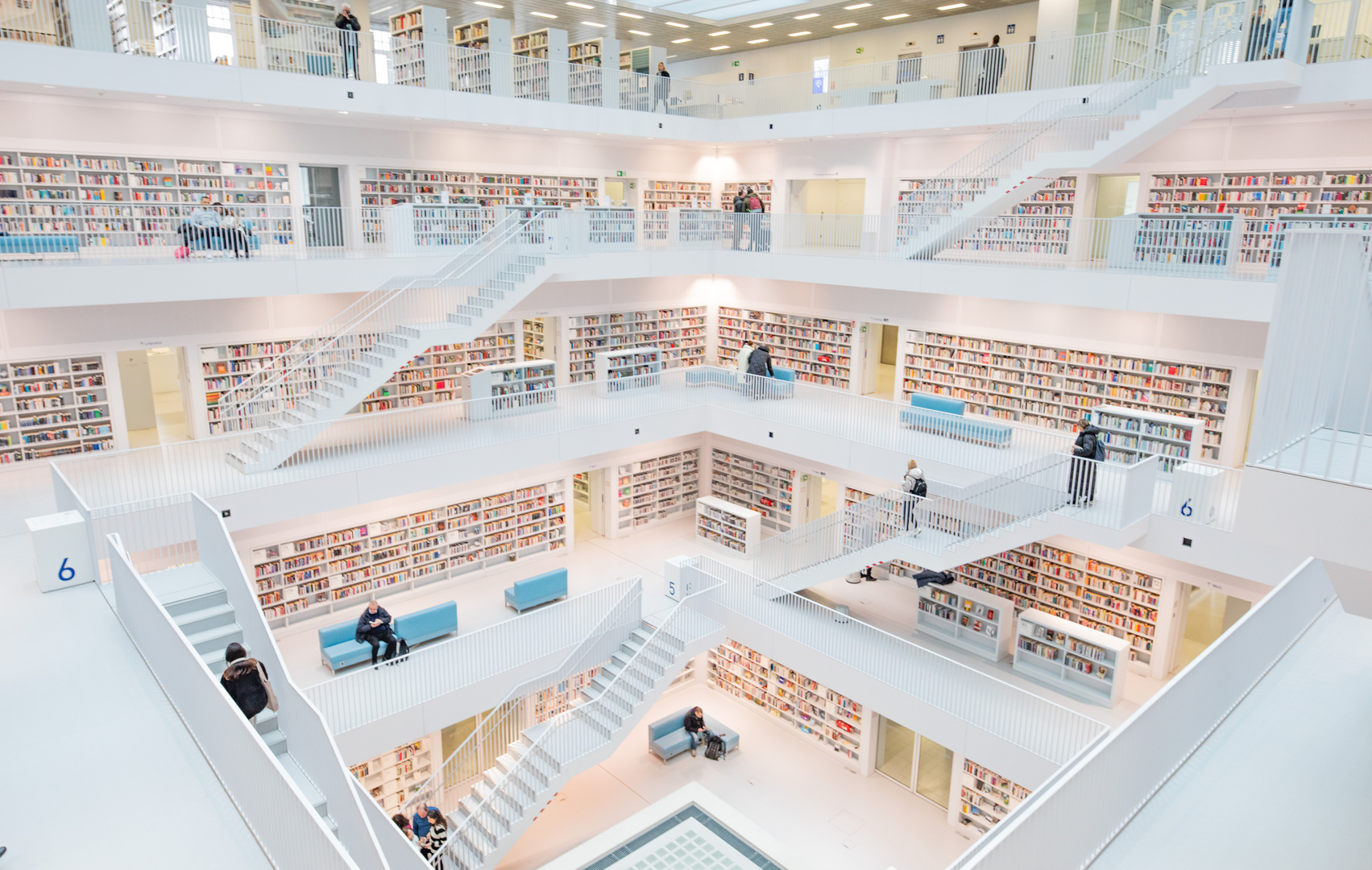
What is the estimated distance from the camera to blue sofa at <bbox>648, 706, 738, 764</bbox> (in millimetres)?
14422

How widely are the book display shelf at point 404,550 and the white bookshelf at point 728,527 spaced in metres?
2.86

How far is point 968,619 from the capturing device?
46.9 feet

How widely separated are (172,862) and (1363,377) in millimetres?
7842

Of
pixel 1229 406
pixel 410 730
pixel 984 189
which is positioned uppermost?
pixel 984 189

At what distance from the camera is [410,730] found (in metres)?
11.7

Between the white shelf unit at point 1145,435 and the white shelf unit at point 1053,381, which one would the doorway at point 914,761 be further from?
the white shelf unit at point 1053,381

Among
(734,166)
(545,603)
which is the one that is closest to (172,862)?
(545,603)

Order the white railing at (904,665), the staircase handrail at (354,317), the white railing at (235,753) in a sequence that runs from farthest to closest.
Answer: the staircase handrail at (354,317) < the white railing at (904,665) < the white railing at (235,753)

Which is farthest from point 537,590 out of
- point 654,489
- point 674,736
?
point 654,489

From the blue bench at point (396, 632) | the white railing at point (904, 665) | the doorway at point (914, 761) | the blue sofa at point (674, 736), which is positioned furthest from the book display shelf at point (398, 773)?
the doorway at point (914, 761)

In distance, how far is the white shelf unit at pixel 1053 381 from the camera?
44.4ft

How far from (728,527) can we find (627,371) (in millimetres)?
3795

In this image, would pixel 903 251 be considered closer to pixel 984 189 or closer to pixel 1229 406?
pixel 984 189

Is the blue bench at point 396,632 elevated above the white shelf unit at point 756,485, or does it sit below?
below
